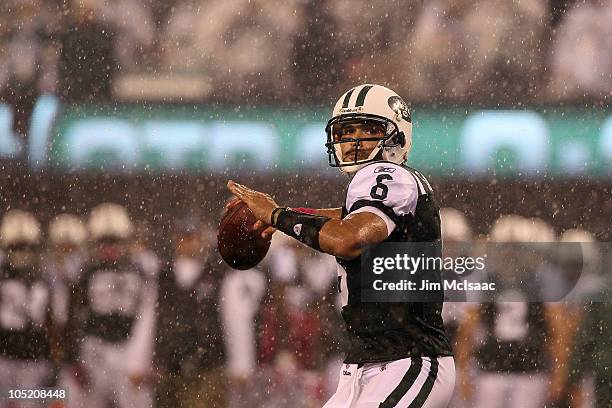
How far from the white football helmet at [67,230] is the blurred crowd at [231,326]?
0.4 inches

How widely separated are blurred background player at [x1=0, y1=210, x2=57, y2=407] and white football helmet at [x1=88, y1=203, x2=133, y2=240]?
0.28 metres

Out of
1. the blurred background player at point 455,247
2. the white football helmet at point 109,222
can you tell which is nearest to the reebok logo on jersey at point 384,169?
the blurred background player at point 455,247

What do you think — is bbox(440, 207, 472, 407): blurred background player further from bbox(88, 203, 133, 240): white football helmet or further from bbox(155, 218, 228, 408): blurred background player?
bbox(88, 203, 133, 240): white football helmet

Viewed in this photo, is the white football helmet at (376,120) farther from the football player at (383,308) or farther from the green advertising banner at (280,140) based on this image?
the green advertising banner at (280,140)

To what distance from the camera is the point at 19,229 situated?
5.11m

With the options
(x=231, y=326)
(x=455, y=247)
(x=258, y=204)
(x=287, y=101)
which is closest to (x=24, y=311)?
(x=231, y=326)

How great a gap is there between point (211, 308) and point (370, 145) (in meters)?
2.55

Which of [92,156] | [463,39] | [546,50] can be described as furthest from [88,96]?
[546,50]

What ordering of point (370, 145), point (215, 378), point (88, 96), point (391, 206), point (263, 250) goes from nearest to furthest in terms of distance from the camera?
point (391, 206), point (370, 145), point (263, 250), point (215, 378), point (88, 96)

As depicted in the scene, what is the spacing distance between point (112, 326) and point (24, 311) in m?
0.44

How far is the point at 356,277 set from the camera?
2307 millimetres

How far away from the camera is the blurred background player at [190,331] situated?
192 inches

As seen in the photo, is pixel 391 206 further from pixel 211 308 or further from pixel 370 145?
pixel 211 308

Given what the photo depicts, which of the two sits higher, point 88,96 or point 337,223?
point 88,96
